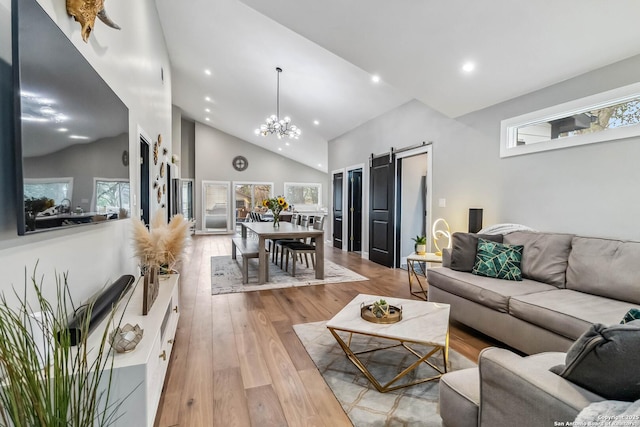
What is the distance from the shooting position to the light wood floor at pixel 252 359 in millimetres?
1735

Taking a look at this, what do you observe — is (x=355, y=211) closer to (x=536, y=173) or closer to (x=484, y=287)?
(x=536, y=173)

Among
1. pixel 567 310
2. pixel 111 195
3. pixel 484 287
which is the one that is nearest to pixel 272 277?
pixel 111 195

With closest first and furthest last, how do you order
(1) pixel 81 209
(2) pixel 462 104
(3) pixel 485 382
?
1. (3) pixel 485 382
2. (1) pixel 81 209
3. (2) pixel 462 104

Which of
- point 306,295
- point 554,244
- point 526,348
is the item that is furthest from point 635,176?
point 306,295

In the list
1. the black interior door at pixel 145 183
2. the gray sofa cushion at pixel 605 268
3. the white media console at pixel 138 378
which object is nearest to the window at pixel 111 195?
the white media console at pixel 138 378

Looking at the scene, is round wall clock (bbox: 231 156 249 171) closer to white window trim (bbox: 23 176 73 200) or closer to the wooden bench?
the wooden bench

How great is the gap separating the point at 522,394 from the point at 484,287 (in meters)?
1.72

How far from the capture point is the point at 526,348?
7.37 ft

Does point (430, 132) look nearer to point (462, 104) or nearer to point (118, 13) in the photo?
point (462, 104)

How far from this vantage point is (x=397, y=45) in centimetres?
317

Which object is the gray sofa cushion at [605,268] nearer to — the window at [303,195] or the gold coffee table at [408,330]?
the gold coffee table at [408,330]

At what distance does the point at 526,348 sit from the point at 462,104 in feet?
9.28

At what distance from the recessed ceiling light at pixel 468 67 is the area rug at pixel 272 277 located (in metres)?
3.03

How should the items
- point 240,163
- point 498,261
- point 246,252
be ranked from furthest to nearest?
point 240,163
point 246,252
point 498,261
